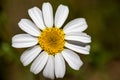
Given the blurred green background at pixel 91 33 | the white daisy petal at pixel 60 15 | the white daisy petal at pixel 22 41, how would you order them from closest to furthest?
the white daisy petal at pixel 22 41 → the white daisy petal at pixel 60 15 → the blurred green background at pixel 91 33

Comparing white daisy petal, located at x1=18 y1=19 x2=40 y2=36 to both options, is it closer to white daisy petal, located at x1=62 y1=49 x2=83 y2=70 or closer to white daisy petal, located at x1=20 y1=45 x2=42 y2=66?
white daisy petal, located at x1=20 y1=45 x2=42 y2=66

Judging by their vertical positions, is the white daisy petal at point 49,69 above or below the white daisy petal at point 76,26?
below

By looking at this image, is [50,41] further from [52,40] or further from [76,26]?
[76,26]

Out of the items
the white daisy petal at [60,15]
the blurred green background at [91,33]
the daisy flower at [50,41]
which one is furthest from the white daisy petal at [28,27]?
the blurred green background at [91,33]

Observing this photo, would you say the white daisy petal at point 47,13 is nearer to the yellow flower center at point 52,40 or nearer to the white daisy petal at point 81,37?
A: the yellow flower center at point 52,40

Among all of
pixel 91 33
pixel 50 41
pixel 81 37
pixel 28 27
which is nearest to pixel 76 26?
pixel 81 37

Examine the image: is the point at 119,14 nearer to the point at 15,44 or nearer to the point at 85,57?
the point at 85,57

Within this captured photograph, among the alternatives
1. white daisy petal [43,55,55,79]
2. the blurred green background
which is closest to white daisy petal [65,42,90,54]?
white daisy petal [43,55,55,79]
